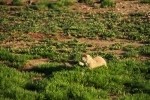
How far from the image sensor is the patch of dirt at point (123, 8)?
19.3 m

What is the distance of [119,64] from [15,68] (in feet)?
9.30

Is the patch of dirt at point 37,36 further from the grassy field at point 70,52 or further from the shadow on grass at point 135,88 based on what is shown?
the shadow on grass at point 135,88

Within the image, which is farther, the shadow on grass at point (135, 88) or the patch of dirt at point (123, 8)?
the patch of dirt at point (123, 8)

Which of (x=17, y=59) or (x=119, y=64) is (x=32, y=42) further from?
(x=119, y=64)

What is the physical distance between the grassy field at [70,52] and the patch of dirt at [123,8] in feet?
0.60

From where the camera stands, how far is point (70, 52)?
545 inches

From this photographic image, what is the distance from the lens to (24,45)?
589 inches

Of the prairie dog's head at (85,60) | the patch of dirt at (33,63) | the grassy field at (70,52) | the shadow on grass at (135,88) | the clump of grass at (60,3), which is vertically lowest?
the shadow on grass at (135,88)

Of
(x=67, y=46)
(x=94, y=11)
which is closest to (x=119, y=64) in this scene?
→ (x=67, y=46)

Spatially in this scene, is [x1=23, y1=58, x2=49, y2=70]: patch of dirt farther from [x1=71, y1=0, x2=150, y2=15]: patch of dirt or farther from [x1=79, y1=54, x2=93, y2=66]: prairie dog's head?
[x1=71, y1=0, x2=150, y2=15]: patch of dirt

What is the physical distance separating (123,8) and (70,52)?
6621 millimetres

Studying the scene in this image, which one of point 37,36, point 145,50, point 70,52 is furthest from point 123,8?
point 70,52

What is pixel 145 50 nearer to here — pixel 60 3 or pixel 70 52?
pixel 70 52

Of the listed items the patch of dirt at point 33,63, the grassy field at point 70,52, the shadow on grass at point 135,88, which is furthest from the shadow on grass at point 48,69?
the shadow on grass at point 135,88
